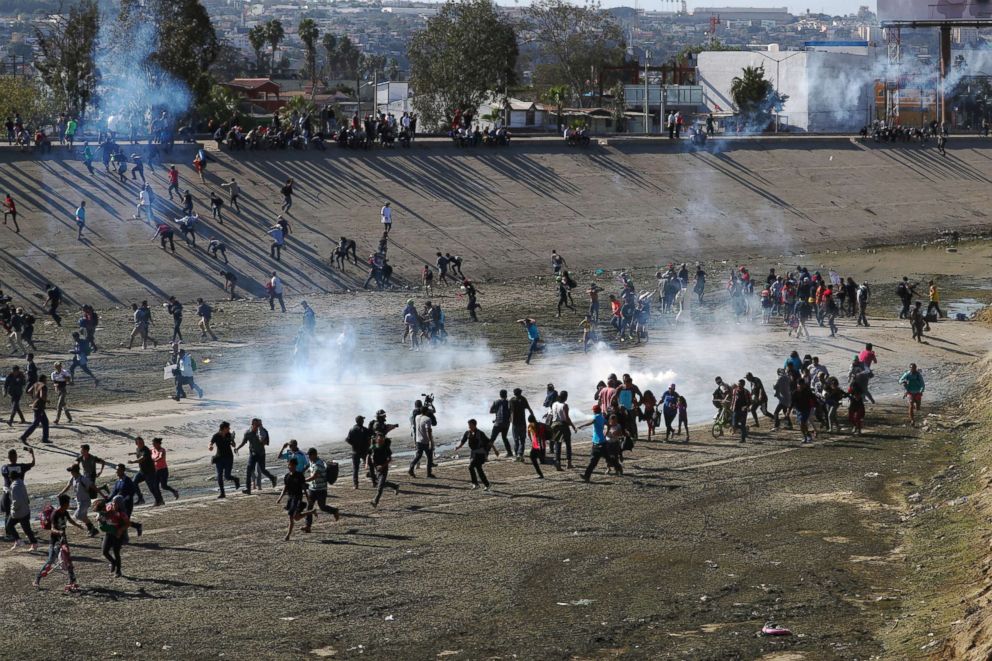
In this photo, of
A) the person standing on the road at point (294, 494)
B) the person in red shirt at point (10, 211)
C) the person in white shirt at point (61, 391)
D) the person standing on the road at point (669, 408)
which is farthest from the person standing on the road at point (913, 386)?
the person in red shirt at point (10, 211)

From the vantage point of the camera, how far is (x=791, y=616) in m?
15.0

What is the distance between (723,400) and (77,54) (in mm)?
37626

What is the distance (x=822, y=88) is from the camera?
91.3 m

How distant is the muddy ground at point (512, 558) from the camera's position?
14242 millimetres

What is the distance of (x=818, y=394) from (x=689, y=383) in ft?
14.1

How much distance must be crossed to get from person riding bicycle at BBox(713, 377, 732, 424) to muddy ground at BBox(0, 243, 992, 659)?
497 mm

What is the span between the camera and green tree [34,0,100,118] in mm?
52406

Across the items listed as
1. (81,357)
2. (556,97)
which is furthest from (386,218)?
(556,97)

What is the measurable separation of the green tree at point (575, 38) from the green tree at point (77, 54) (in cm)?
5102

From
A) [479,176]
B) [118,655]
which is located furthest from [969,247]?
[118,655]

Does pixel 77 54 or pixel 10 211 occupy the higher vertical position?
pixel 77 54

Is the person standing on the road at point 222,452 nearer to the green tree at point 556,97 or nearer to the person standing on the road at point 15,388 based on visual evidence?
the person standing on the road at point 15,388

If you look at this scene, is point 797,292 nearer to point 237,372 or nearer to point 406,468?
point 237,372

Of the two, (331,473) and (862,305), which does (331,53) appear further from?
(331,473)
